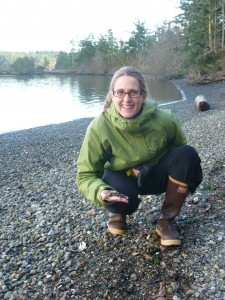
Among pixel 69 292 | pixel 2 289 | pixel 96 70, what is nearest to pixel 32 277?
pixel 2 289

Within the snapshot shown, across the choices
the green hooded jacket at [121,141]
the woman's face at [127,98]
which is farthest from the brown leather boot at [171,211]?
the woman's face at [127,98]

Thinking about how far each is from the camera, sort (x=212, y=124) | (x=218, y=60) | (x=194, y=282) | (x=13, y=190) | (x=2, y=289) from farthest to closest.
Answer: (x=218, y=60), (x=212, y=124), (x=13, y=190), (x=2, y=289), (x=194, y=282)

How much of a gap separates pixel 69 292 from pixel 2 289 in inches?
27.2

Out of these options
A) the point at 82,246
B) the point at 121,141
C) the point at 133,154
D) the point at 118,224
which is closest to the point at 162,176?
the point at 133,154

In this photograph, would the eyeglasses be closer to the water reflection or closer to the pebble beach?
the pebble beach

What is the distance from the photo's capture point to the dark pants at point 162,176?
306 centimetres

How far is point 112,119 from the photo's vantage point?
3.11 metres

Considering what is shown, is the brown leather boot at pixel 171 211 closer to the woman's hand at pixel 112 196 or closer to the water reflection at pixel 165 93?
the woman's hand at pixel 112 196

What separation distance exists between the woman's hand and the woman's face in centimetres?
72

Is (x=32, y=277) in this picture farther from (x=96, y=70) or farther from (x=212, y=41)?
(x=96, y=70)

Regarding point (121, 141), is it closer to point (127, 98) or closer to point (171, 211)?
point (127, 98)

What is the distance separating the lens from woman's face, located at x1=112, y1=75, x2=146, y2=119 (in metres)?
3.02

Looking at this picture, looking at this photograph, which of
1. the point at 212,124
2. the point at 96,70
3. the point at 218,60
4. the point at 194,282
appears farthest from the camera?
the point at 96,70

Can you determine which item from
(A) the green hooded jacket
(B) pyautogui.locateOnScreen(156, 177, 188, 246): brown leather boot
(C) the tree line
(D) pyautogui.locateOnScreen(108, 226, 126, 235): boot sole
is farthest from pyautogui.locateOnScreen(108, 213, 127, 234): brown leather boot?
(C) the tree line
